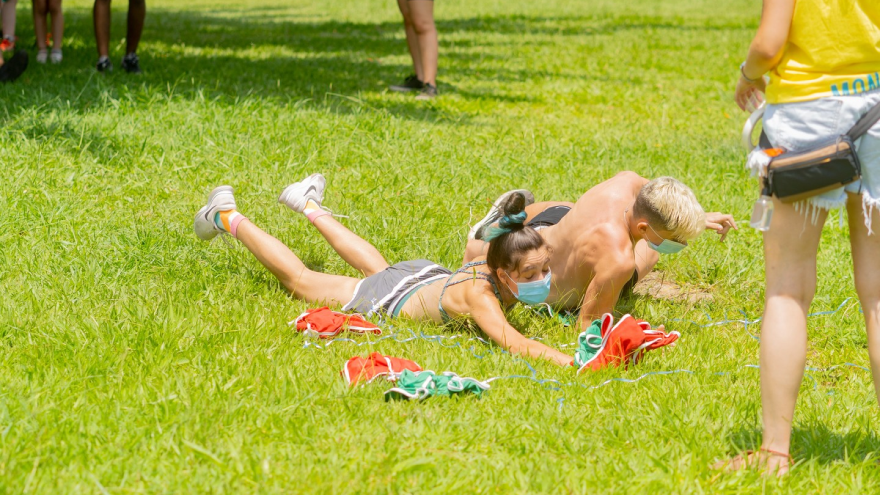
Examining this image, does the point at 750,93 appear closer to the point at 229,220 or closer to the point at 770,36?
the point at 770,36

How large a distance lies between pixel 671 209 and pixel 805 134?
5.07ft

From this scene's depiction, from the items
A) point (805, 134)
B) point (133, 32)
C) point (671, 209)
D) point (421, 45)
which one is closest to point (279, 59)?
point (133, 32)

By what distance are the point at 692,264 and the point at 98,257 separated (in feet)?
10.3

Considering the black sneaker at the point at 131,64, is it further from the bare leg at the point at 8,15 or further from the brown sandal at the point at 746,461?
the brown sandal at the point at 746,461

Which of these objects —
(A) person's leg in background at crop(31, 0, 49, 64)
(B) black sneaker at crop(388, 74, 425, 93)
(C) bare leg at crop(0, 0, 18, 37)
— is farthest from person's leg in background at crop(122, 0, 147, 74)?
(B) black sneaker at crop(388, 74, 425, 93)

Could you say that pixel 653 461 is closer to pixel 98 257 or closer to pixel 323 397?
pixel 323 397

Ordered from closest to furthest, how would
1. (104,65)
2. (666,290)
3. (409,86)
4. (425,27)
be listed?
(666,290) < (425,27) < (104,65) < (409,86)

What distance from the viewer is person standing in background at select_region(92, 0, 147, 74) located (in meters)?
8.98

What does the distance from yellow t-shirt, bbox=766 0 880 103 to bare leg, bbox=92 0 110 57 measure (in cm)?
779

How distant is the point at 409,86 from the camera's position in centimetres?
945

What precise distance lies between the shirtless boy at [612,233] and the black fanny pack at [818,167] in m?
1.55

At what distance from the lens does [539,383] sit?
138 inches

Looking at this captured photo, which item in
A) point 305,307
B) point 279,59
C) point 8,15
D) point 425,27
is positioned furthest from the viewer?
point 279,59

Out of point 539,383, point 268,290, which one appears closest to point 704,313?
point 539,383
